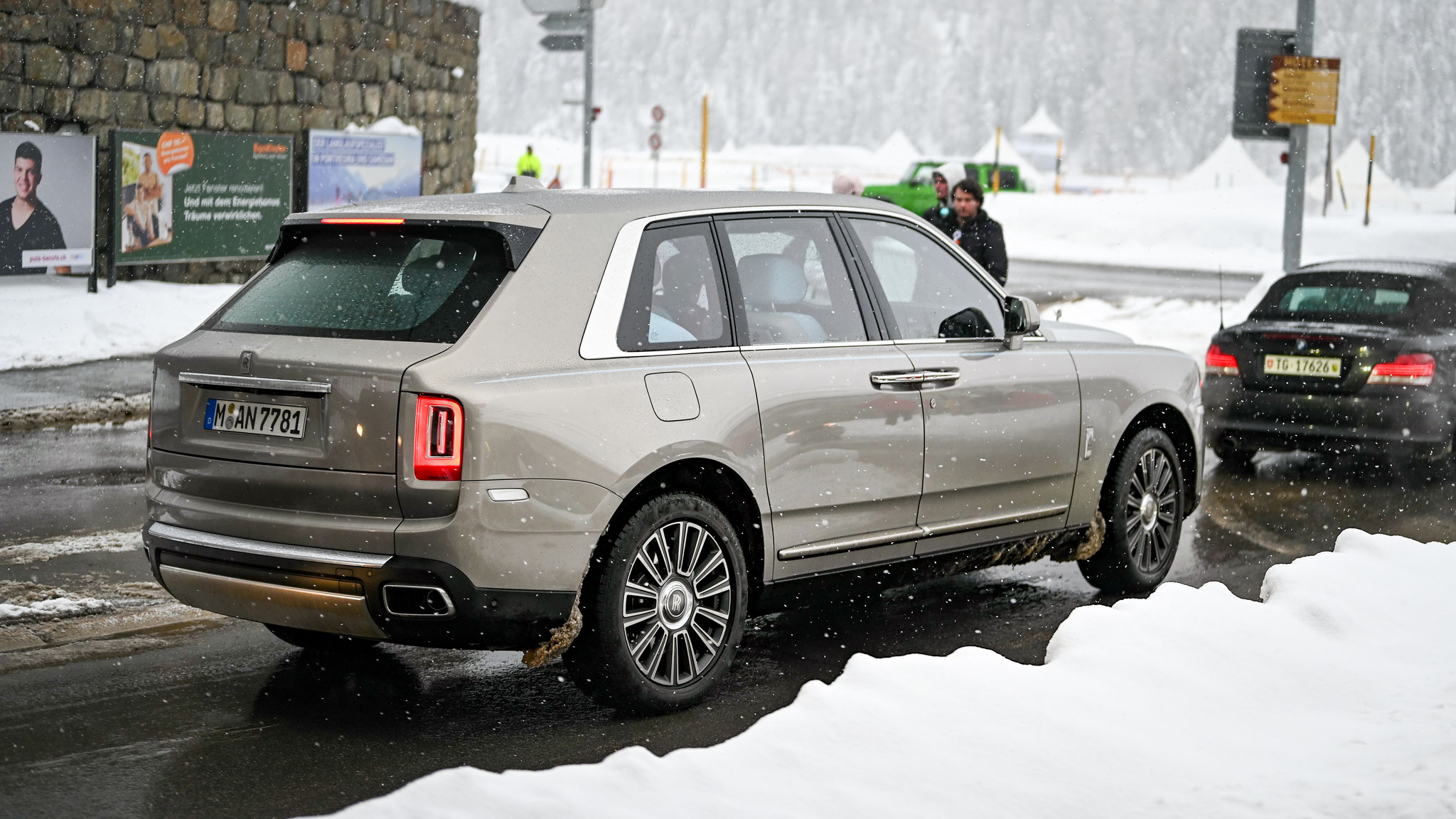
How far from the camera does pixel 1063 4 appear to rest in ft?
506

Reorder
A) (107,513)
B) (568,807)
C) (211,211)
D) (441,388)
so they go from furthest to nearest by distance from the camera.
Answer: (211,211), (107,513), (441,388), (568,807)

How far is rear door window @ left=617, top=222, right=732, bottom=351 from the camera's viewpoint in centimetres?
530

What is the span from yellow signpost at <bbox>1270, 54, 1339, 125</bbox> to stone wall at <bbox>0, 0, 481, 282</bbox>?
10373 mm

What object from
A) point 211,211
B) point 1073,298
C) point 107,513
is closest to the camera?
point 107,513

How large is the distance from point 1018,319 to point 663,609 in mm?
2144

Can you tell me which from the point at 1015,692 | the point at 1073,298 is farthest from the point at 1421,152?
the point at 1015,692

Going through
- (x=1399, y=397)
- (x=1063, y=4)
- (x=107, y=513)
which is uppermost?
(x=1063, y=4)

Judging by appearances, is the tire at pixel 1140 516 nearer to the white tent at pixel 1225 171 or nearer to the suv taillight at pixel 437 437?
the suv taillight at pixel 437 437

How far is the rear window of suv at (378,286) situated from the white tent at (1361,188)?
46765 millimetres

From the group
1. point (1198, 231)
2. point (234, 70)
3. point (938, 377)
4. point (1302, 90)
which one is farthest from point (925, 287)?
point (1198, 231)

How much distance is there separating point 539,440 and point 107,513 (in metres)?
4.46

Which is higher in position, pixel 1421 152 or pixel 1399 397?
pixel 1421 152

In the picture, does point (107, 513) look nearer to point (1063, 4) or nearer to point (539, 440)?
point (539, 440)

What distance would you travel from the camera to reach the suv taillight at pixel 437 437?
4.73m
